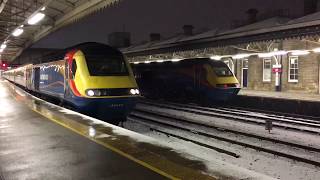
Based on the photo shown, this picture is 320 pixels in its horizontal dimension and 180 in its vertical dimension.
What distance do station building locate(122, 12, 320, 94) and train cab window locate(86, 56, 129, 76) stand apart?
333 inches

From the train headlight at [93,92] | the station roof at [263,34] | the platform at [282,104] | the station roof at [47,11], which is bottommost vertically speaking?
the platform at [282,104]

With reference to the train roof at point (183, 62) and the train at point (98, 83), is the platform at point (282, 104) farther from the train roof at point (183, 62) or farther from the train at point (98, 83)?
the train at point (98, 83)

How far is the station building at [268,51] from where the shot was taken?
17713 mm

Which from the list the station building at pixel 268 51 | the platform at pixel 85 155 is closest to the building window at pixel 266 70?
the station building at pixel 268 51

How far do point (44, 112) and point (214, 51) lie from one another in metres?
17.5

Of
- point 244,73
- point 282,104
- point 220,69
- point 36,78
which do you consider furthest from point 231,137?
point 244,73

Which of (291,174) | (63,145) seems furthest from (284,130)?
(63,145)

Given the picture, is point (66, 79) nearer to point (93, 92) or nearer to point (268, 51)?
point (93, 92)

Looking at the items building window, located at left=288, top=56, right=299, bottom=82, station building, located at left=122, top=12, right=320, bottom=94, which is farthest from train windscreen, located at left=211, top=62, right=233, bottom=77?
building window, located at left=288, top=56, right=299, bottom=82

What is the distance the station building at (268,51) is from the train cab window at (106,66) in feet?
27.7

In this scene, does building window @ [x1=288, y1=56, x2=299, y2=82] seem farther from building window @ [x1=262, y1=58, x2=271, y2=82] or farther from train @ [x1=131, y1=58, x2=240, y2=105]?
train @ [x1=131, y1=58, x2=240, y2=105]

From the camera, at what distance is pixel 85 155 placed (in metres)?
6.66

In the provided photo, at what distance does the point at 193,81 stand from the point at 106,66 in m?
9.95

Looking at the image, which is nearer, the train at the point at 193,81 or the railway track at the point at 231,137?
the railway track at the point at 231,137
